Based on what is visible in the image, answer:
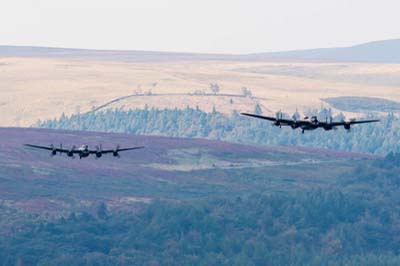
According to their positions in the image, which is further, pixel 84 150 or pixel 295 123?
pixel 84 150

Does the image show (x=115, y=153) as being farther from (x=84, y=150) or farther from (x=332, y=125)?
(x=332, y=125)

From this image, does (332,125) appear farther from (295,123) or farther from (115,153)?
(115,153)

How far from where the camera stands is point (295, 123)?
9075cm

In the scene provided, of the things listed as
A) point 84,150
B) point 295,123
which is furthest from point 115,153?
point 295,123

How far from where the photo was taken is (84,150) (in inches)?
4301

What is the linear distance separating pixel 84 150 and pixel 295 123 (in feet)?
75.4

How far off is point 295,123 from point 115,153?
17.4m

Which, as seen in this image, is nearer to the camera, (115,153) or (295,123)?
(295,123)

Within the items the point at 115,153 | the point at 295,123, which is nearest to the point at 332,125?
the point at 295,123

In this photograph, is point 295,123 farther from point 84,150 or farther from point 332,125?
point 84,150

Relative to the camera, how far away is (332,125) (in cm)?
8919

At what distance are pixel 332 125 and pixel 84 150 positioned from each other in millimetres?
25411

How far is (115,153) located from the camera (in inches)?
4097
